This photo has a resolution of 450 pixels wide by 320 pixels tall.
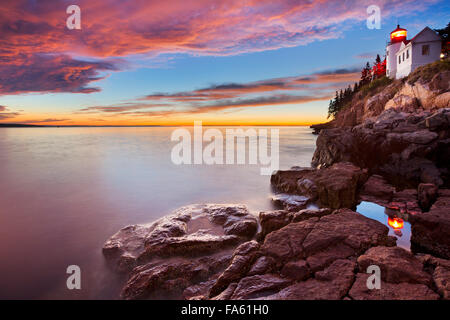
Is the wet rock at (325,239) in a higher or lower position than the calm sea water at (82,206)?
higher

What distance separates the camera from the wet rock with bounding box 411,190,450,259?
4.88m

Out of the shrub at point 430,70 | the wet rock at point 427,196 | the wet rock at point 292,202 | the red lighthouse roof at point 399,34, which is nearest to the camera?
the wet rock at point 427,196

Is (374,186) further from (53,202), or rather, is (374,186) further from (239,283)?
(53,202)

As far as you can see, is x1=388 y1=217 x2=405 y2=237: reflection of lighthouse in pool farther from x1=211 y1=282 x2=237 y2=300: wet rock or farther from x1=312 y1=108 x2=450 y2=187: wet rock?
x1=211 y1=282 x2=237 y2=300: wet rock

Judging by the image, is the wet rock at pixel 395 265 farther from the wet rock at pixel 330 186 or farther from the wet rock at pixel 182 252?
the wet rock at pixel 330 186

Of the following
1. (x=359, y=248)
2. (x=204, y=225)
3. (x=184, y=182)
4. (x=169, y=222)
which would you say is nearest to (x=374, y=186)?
(x=359, y=248)

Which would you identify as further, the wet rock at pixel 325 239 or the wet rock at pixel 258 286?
the wet rock at pixel 325 239

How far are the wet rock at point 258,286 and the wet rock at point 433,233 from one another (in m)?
4.39

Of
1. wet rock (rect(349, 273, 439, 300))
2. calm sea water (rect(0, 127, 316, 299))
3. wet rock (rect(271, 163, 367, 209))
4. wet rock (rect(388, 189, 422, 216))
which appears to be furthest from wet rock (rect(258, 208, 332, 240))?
wet rock (rect(388, 189, 422, 216))

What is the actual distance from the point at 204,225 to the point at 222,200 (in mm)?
3477

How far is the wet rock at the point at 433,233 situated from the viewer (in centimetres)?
488

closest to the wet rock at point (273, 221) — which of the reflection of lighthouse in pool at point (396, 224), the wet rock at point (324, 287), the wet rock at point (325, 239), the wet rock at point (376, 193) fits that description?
the wet rock at point (325, 239)

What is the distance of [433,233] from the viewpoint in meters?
5.08

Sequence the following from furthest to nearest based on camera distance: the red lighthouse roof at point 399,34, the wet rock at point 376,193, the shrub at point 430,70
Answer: the red lighthouse roof at point 399,34 < the shrub at point 430,70 < the wet rock at point 376,193
